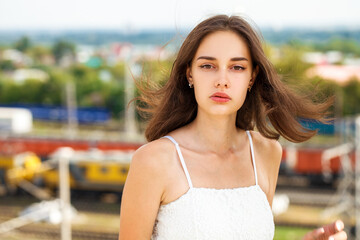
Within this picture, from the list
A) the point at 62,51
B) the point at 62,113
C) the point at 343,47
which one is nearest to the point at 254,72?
the point at 62,113

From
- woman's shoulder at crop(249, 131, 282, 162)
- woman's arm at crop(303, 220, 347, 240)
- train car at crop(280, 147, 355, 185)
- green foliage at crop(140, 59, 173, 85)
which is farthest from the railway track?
woman's arm at crop(303, 220, 347, 240)

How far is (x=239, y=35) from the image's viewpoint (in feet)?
4.98

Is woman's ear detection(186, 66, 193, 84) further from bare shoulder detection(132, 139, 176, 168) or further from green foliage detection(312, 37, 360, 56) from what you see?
green foliage detection(312, 37, 360, 56)

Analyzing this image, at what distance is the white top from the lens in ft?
4.60

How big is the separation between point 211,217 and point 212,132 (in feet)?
0.94

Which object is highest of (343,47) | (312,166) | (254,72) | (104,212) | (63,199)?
(343,47)

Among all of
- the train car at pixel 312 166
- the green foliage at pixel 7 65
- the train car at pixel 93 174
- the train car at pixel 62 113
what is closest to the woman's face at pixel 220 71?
the train car at pixel 93 174

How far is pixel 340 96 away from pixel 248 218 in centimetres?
2581

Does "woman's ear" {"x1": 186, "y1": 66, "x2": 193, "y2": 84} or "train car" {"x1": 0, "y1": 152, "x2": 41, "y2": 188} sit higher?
"train car" {"x1": 0, "y1": 152, "x2": 41, "y2": 188}

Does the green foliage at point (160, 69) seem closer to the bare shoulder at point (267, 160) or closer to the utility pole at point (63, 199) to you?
the bare shoulder at point (267, 160)

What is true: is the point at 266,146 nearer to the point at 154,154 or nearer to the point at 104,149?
the point at 154,154

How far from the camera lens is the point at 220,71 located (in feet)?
4.87

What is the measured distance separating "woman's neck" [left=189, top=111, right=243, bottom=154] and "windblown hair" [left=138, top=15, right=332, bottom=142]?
70 mm

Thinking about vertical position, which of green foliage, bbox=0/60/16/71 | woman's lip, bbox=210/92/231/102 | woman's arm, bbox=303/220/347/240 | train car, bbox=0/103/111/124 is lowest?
woman's arm, bbox=303/220/347/240
